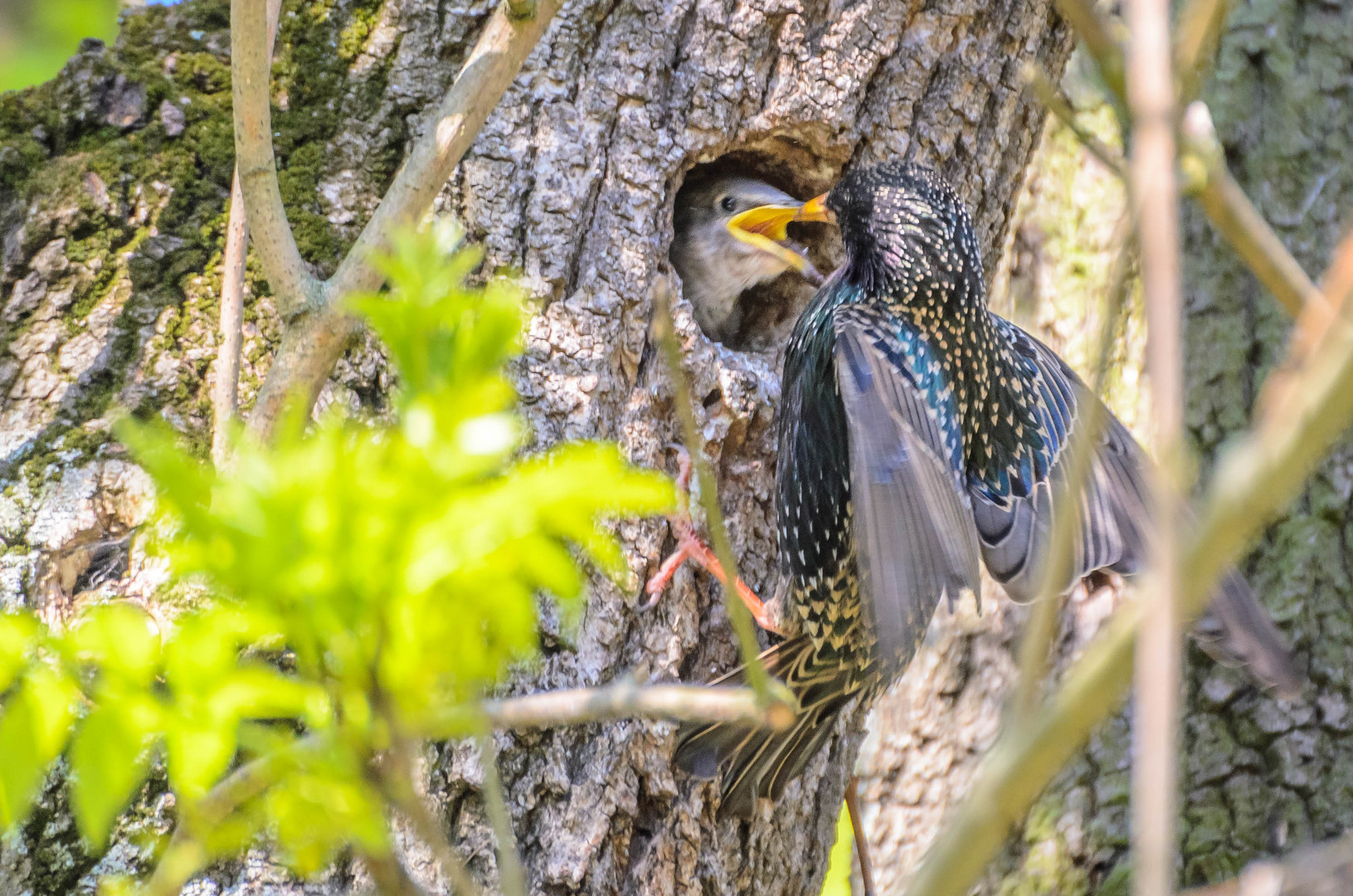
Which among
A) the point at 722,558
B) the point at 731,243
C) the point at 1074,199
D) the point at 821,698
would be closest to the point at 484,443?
the point at 722,558

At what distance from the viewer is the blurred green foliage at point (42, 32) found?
389cm

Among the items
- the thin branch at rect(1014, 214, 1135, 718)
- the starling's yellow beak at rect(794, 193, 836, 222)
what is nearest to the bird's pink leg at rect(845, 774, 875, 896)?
the starling's yellow beak at rect(794, 193, 836, 222)

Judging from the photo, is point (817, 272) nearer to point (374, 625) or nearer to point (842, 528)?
point (842, 528)

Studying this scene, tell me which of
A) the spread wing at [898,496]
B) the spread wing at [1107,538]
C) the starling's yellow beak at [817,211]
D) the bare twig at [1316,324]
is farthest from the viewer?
the starling's yellow beak at [817,211]

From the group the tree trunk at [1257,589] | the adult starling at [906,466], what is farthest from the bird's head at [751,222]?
the tree trunk at [1257,589]

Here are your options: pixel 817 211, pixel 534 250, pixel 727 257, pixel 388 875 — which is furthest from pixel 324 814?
pixel 727 257

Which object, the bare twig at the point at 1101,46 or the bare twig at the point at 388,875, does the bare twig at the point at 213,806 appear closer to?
the bare twig at the point at 388,875

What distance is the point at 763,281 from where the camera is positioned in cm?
357

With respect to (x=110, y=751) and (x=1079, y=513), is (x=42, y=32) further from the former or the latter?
(x=110, y=751)

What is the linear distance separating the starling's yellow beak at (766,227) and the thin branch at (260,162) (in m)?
1.73

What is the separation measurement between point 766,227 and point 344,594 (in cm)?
287

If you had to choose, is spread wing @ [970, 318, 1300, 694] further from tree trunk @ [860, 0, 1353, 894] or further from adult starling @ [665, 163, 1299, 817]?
tree trunk @ [860, 0, 1353, 894]

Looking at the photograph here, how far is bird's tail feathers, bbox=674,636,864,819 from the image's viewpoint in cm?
230

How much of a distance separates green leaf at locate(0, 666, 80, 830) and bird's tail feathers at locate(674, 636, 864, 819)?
55.9 inches
